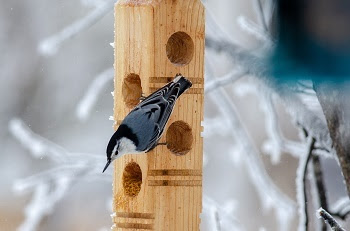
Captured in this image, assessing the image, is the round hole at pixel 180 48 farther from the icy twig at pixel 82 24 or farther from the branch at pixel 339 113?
the icy twig at pixel 82 24

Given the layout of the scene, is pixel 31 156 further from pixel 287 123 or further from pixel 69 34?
pixel 287 123

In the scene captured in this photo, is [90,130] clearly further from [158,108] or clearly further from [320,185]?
[158,108]

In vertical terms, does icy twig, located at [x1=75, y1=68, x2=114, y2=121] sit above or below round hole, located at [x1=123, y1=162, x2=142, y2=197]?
above

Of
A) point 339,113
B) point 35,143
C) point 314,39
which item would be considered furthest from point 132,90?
point 35,143

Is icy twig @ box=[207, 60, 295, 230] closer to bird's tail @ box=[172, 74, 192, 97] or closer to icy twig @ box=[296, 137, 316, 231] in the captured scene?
icy twig @ box=[296, 137, 316, 231]

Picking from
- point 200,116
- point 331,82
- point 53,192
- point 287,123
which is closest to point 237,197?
point 287,123

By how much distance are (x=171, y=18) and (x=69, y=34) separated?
2447mm

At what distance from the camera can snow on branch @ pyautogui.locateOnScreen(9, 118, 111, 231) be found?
16.2ft

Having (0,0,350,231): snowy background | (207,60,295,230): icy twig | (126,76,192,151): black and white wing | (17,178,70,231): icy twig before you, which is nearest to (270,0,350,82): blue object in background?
(126,76,192,151): black and white wing

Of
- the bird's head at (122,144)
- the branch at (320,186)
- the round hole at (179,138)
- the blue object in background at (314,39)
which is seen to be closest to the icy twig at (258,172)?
the branch at (320,186)

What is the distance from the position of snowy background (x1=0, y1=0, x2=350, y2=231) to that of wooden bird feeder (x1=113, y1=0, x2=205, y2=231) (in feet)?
2.94

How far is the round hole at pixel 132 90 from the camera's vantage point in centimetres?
279

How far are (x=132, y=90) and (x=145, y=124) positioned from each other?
26 centimetres

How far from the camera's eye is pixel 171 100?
8.47ft
